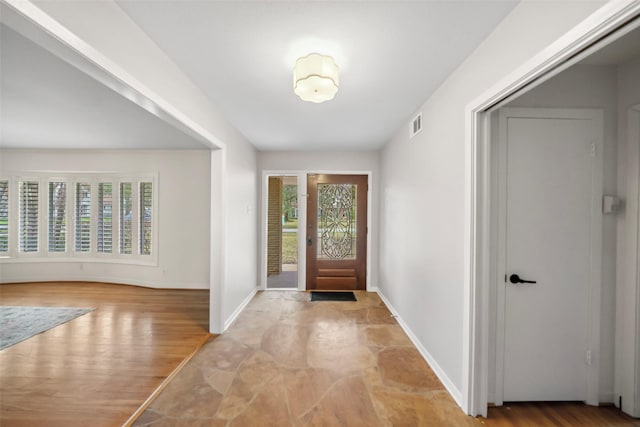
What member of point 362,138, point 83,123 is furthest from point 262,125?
point 83,123

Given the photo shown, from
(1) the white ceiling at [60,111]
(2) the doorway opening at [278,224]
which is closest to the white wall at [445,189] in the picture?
(2) the doorway opening at [278,224]

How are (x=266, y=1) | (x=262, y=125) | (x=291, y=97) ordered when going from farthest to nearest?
(x=262, y=125) → (x=291, y=97) → (x=266, y=1)

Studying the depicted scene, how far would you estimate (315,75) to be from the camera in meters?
1.71

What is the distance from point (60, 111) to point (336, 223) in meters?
3.90

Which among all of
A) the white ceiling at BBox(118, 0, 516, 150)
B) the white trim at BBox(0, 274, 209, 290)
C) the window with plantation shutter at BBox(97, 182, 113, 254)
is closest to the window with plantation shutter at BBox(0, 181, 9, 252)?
the white trim at BBox(0, 274, 209, 290)

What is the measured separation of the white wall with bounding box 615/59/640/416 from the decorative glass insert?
3.25 metres

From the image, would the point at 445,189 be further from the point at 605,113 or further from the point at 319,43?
the point at 319,43

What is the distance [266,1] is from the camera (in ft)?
4.54

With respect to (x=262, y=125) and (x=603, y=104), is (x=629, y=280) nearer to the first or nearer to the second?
(x=603, y=104)

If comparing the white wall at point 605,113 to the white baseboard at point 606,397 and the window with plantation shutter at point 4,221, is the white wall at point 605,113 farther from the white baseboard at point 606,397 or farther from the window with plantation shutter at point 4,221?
the window with plantation shutter at point 4,221

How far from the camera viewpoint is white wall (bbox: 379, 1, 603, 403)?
1335 mm

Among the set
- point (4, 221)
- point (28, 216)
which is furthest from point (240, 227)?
point (4, 221)

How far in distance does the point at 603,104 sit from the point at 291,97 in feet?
7.93

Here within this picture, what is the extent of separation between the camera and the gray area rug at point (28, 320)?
9.57ft
